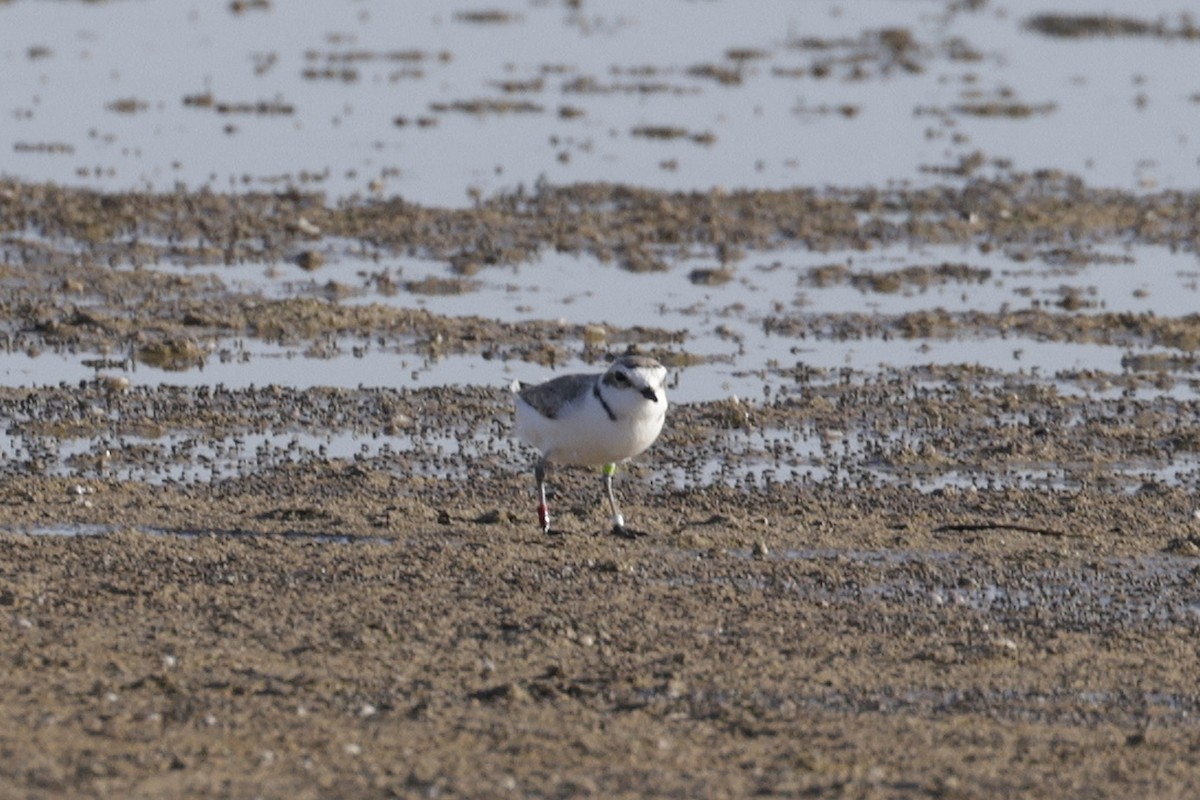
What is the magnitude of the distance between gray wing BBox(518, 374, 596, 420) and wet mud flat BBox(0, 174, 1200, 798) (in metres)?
0.63

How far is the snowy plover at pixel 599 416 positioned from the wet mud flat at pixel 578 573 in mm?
407

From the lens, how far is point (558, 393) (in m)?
11.4

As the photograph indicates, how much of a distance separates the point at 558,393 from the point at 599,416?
351 mm

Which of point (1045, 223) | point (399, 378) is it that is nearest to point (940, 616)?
point (399, 378)

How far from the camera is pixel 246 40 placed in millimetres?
33969

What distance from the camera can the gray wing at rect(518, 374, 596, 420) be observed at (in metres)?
11.3

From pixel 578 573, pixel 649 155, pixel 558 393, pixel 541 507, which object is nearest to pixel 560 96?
pixel 649 155

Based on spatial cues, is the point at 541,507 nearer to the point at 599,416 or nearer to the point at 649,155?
the point at 599,416

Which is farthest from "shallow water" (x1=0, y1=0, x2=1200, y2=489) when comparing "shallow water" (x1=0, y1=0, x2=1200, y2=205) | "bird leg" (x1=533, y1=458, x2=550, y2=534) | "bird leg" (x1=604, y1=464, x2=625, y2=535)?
"bird leg" (x1=533, y1=458, x2=550, y2=534)

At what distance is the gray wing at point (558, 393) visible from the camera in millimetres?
11281

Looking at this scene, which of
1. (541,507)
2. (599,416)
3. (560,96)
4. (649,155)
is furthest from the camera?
(560,96)

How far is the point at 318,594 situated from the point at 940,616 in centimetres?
278

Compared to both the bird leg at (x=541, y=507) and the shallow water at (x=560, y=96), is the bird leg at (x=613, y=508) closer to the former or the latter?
the bird leg at (x=541, y=507)

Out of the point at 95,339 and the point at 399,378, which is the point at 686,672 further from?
the point at 95,339
